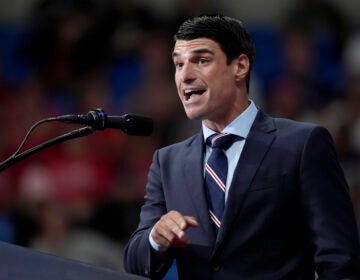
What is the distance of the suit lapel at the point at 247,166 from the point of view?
2.46 meters

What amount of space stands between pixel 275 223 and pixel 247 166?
169 millimetres

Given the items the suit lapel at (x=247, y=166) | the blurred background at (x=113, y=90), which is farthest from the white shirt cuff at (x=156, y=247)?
the blurred background at (x=113, y=90)

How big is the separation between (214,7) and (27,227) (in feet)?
7.28

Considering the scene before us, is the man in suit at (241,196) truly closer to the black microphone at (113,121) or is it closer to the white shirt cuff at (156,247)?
the white shirt cuff at (156,247)

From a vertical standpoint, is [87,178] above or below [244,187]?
below

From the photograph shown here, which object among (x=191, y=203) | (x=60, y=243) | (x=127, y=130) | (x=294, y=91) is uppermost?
(x=127, y=130)

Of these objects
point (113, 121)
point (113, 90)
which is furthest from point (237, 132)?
point (113, 90)

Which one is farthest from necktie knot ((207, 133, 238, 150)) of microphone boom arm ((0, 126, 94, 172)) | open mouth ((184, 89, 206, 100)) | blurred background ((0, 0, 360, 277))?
blurred background ((0, 0, 360, 277))

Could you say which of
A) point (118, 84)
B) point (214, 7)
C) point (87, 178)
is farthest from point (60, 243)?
point (214, 7)

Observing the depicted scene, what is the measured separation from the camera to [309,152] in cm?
247

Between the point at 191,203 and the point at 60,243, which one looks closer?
the point at 191,203

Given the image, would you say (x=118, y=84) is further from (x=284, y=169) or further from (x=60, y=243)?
(x=284, y=169)

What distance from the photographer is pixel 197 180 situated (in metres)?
2.58

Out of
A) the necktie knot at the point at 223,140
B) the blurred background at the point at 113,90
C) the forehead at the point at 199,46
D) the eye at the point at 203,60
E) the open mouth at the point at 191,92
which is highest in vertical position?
the forehead at the point at 199,46
